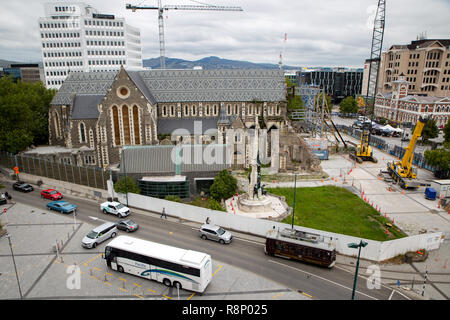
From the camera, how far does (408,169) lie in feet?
157

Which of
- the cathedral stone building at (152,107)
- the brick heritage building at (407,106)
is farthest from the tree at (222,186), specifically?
the brick heritage building at (407,106)

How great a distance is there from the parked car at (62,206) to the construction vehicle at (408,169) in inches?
1842

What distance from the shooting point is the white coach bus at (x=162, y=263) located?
898 inches

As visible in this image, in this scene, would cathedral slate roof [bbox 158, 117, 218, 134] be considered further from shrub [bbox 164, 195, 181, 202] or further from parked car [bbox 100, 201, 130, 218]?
parked car [bbox 100, 201, 130, 218]

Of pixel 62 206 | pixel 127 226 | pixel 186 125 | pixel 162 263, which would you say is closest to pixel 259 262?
pixel 162 263

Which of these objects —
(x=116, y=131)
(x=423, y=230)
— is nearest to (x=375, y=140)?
(x=423, y=230)

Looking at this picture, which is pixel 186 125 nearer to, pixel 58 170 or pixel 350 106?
pixel 58 170

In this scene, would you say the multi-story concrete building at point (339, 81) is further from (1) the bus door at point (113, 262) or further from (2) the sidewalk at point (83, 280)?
(1) the bus door at point (113, 262)

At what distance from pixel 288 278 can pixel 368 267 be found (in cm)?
788

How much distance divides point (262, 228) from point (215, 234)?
16.7 ft

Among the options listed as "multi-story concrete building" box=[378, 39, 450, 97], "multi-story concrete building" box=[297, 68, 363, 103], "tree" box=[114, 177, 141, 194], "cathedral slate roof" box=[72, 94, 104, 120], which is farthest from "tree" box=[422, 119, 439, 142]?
"multi-story concrete building" box=[297, 68, 363, 103]

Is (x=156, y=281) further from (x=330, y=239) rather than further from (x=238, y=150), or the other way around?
(x=238, y=150)

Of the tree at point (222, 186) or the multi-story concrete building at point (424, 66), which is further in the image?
the multi-story concrete building at point (424, 66)

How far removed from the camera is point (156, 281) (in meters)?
24.6
